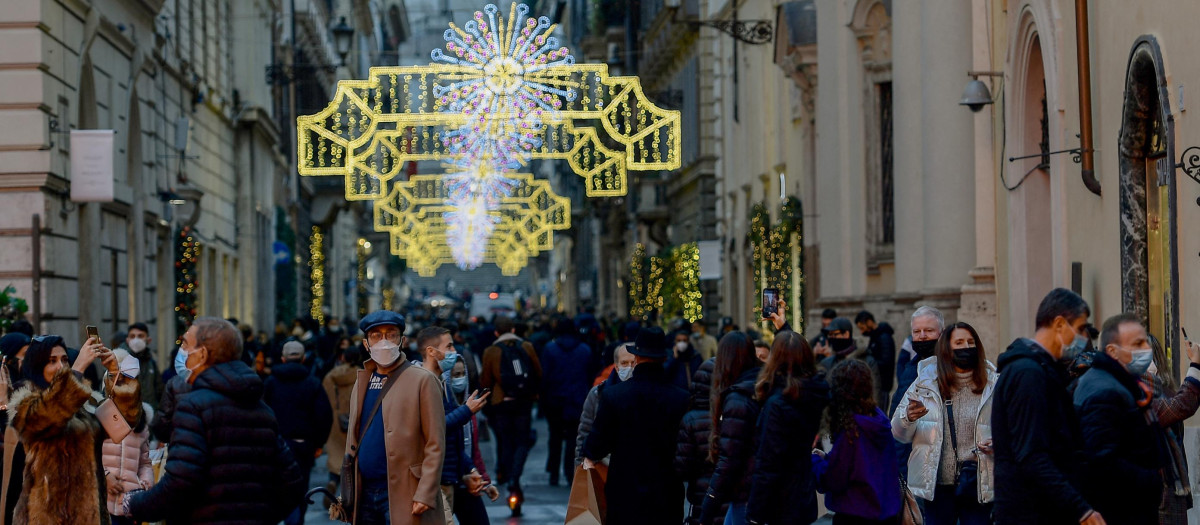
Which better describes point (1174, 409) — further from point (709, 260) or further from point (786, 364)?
point (709, 260)

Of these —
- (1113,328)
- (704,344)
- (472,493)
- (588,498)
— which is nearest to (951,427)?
(1113,328)

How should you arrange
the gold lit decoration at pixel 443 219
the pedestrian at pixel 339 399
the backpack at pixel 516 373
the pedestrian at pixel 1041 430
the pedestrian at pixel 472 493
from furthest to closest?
the gold lit decoration at pixel 443 219 → the backpack at pixel 516 373 → the pedestrian at pixel 339 399 → the pedestrian at pixel 472 493 → the pedestrian at pixel 1041 430

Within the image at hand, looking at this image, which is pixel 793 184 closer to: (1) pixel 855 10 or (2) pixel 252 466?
(1) pixel 855 10

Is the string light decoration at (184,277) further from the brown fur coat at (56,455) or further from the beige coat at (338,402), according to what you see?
the brown fur coat at (56,455)

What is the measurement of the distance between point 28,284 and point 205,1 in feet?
50.5

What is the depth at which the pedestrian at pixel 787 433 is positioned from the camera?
9195mm

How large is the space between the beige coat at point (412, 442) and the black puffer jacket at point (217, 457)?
1157mm

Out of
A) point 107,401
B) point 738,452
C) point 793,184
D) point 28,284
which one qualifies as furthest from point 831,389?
point 793,184

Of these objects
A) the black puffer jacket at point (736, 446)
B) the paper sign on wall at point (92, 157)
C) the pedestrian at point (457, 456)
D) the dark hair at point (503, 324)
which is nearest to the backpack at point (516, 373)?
the dark hair at point (503, 324)

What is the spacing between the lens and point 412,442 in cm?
922

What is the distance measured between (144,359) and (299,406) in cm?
230

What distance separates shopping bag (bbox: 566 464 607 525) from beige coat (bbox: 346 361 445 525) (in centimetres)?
148

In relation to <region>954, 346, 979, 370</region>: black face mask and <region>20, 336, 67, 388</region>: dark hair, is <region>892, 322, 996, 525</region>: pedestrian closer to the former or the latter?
<region>954, 346, 979, 370</region>: black face mask

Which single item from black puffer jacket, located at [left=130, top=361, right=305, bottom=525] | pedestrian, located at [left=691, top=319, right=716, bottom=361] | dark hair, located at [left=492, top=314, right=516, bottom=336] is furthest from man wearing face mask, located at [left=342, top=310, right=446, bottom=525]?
pedestrian, located at [left=691, top=319, right=716, bottom=361]
